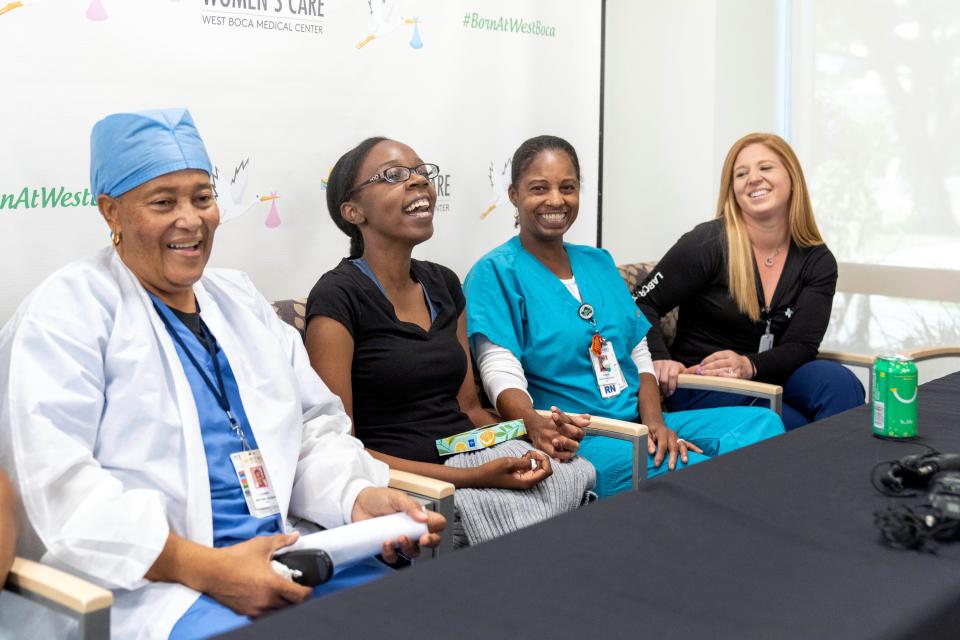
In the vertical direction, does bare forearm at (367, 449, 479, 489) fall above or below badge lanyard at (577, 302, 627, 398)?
below

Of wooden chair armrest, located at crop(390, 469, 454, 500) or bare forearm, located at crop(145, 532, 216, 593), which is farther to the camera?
wooden chair armrest, located at crop(390, 469, 454, 500)

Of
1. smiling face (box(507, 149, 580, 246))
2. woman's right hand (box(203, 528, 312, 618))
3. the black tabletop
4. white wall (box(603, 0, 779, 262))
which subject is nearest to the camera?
the black tabletop

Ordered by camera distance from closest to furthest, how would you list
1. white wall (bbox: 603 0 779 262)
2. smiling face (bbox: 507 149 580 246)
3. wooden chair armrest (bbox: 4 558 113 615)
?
wooden chair armrest (bbox: 4 558 113 615) → smiling face (bbox: 507 149 580 246) → white wall (bbox: 603 0 779 262)

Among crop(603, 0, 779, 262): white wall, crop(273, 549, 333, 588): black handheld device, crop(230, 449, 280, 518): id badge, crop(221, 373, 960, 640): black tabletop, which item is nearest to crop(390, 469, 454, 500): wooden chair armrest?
crop(230, 449, 280, 518): id badge

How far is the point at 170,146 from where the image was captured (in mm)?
1821

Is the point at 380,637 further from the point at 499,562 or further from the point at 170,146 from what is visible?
the point at 170,146

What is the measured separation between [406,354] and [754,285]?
145 cm

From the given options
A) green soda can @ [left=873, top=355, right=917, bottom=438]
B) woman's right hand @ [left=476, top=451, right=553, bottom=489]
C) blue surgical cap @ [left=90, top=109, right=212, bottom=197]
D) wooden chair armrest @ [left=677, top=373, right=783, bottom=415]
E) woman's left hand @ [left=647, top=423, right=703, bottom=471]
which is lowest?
woman's left hand @ [left=647, top=423, right=703, bottom=471]

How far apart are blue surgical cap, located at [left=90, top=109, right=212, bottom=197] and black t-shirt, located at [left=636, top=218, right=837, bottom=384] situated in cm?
184

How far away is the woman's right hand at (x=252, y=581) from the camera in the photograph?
1.55m

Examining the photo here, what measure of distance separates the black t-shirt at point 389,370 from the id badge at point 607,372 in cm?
51

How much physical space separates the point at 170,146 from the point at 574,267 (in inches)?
56.7

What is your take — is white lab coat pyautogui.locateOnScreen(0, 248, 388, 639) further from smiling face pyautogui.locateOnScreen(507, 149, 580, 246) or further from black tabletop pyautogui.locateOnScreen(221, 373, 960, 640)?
smiling face pyautogui.locateOnScreen(507, 149, 580, 246)

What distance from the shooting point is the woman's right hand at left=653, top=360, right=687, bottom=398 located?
3.09 meters
